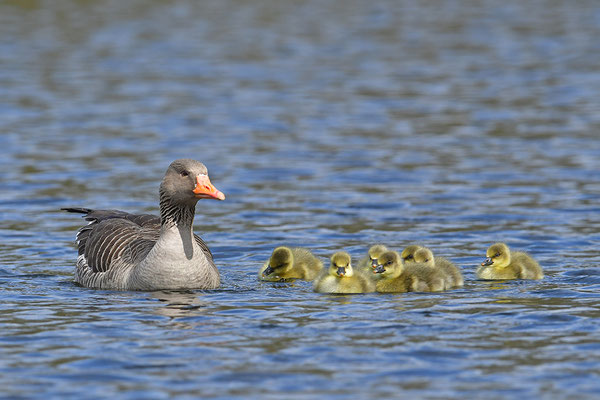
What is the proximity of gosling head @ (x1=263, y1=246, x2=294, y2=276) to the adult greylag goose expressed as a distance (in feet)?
2.04

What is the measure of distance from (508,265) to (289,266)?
243cm

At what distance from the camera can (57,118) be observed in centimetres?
2734

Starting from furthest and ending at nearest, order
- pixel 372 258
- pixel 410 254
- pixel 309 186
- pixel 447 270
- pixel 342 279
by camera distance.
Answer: pixel 309 186, pixel 410 254, pixel 372 258, pixel 447 270, pixel 342 279

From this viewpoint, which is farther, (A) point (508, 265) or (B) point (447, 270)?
(A) point (508, 265)

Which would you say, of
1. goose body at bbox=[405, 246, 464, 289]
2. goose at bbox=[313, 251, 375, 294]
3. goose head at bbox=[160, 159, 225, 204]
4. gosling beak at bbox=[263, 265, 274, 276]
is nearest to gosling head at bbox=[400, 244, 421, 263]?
goose body at bbox=[405, 246, 464, 289]

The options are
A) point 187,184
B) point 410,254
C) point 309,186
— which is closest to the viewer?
point 187,184

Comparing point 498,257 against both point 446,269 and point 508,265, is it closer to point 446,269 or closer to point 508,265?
point 508,265

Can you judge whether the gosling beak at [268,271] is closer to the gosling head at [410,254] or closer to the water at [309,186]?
the water at [309,186]

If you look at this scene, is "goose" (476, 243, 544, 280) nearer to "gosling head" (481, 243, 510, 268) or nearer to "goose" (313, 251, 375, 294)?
"gosling head" (481, 243, 510, 268)

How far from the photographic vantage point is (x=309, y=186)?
2014 cm

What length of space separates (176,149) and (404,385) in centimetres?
1502

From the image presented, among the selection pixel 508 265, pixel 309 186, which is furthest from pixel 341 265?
pixel 309 186

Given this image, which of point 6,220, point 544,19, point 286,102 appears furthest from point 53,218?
point 544,19

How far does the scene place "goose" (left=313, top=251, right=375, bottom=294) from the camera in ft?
39.5
